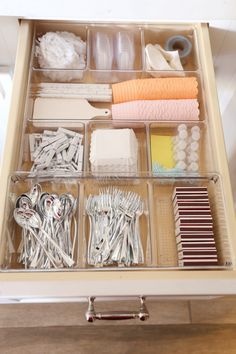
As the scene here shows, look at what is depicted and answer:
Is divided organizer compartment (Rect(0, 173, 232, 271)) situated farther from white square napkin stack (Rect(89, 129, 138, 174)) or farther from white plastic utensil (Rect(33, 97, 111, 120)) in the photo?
white plastic utensil (Rect(33, 97, 111, 120))

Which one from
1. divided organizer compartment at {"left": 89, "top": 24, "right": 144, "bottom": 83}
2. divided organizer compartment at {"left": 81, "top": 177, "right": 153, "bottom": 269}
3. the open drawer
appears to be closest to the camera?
the open drawer

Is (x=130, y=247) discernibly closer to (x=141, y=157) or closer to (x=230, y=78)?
(x=141, y=157)

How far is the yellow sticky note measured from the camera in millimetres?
788

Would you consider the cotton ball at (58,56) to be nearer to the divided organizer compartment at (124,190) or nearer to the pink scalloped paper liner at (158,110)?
the pink scalloped paper liner at (158,110)

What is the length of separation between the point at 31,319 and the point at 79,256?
61cm

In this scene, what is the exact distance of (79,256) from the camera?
0.65m

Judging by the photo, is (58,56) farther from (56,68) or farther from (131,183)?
(131,183)

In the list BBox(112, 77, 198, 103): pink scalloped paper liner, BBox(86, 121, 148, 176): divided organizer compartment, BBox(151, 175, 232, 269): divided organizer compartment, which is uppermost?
BBox(112, 77, 198, 103): pink scalloped paper liner

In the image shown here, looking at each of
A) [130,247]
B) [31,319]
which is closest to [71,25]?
[130,247]

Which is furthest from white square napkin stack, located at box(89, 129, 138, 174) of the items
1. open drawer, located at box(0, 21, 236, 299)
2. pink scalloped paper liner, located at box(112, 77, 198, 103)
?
pink scalloped paper liner, located at box(112, 77, 198, 103)

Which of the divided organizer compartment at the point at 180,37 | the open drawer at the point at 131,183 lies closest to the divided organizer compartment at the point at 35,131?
the open drawer at the point at 131,183

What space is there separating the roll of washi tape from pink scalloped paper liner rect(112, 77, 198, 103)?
0.11 meters

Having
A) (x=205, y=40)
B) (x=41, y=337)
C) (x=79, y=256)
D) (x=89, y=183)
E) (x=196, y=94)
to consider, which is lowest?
(x=41, y=337)

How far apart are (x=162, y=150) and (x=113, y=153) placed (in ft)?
0.44
